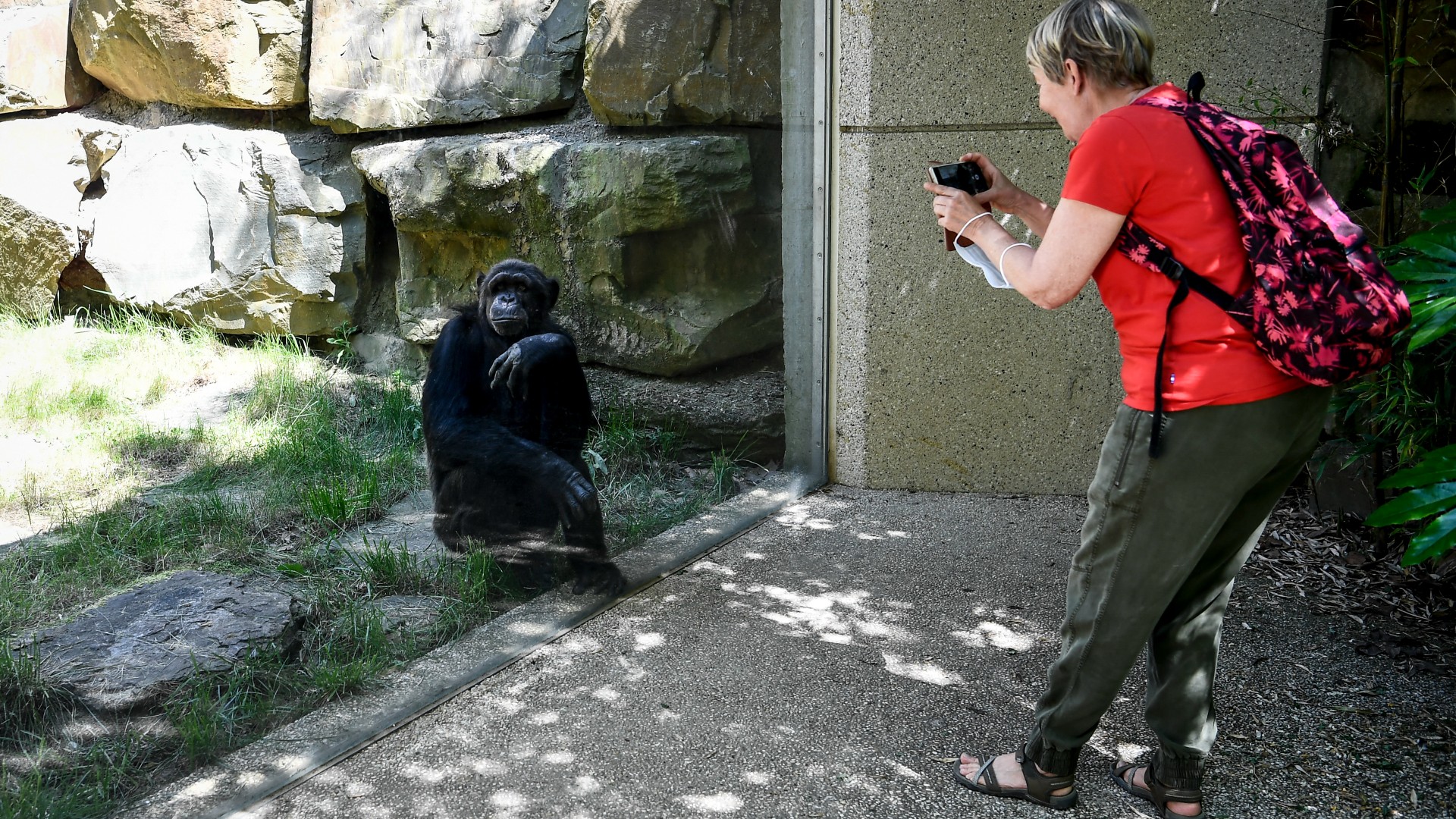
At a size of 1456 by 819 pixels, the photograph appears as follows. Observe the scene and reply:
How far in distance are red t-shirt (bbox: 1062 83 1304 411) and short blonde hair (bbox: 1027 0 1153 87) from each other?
0.09m

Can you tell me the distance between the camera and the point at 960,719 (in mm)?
2912

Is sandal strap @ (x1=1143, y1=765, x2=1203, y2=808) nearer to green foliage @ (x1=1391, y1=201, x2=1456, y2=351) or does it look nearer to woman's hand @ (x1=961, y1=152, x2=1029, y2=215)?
green foliage @ (x1=1391, y1=201, x2=1456, y2=351)

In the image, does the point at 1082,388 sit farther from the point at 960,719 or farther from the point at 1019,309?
the point at 960,719

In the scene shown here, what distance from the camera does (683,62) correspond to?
430 centimetres

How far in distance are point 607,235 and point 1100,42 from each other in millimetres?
2502

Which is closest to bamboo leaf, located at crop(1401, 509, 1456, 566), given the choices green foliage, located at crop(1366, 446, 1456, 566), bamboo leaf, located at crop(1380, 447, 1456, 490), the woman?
green foliage, located at crop(1366, 446, 1456, 566)

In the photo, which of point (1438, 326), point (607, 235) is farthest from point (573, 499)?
point (1438, 326)

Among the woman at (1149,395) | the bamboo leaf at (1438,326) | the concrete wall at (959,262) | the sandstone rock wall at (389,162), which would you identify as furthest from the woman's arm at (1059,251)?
the concrete wall at (959,262)

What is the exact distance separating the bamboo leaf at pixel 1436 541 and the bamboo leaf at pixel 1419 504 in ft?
0.15

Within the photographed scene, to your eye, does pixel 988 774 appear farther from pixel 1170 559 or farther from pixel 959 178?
pixel 959 178

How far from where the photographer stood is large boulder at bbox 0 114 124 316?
2.86m

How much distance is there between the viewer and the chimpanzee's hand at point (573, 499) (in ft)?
12.2

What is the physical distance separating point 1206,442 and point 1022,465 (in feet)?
9.38

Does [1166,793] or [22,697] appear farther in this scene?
[1166,793]
